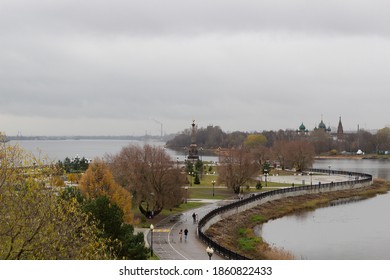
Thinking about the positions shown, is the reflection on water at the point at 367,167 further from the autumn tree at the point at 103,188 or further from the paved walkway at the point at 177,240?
the autumn tree at the point at 103,188

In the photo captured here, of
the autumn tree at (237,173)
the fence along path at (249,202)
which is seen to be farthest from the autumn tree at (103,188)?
the autumn tree at (237,173)

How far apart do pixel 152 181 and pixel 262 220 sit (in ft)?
36.1

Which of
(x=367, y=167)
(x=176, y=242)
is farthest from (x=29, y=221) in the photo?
(x=367, y=167)

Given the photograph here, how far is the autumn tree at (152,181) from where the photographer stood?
4076 cm

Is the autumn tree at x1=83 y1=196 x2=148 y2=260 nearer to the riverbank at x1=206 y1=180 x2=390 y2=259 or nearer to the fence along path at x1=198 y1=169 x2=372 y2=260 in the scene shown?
the fence along path at x1=198 y1=169 x2=372 y2=260

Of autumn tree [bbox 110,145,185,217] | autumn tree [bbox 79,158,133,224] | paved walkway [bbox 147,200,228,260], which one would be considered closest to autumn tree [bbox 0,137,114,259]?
paved walkway [bbox 147,200,228,260]

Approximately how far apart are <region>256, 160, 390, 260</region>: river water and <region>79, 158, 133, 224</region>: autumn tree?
34.1ft

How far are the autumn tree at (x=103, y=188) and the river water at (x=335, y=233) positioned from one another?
10388mm

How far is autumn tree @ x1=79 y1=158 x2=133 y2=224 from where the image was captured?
35.2 m

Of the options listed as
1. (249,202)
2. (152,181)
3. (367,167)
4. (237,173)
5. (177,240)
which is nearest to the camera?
(177,240)

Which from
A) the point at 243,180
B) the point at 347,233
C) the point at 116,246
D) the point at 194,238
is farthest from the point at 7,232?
the point at 243,180

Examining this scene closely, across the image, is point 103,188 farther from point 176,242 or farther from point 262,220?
point 262,220

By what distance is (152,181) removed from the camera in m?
41.7
